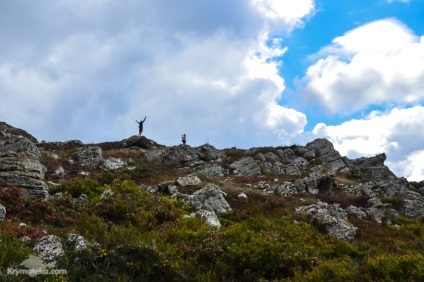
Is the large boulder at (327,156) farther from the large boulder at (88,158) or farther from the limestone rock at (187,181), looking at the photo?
the large boulder at (88,158)

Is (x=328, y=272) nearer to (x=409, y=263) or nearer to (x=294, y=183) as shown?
(x=409, y=263)

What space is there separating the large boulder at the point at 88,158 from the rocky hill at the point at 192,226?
0.15 m

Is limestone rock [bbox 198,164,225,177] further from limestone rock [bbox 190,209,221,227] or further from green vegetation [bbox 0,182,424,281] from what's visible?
green vegetation [bbox 0,182,424,281]

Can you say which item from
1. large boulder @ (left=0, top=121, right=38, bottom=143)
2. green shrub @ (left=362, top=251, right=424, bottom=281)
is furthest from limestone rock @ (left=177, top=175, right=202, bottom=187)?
large boulder @ (left=0, top=121, right=38, bottom=143)

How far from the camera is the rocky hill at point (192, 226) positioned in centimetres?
929

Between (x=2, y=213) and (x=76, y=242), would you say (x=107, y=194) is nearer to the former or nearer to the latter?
(x=2, y=213)

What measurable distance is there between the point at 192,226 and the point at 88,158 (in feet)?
63.3

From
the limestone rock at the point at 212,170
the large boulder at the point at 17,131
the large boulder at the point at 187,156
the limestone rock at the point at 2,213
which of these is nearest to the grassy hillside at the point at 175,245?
the limestone rock at the point at 2,213

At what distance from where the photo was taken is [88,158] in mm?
30922

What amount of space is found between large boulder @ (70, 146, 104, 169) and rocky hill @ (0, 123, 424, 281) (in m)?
0.15

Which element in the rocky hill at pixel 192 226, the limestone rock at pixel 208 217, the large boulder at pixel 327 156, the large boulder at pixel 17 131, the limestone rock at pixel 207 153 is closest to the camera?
the rocky hill at pixel 192 226

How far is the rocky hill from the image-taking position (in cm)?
929

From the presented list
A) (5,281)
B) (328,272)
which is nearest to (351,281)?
(328,272)

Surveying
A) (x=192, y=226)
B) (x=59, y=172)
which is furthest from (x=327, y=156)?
(x=192, y=226)
